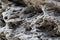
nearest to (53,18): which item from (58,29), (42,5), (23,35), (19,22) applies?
(58,29)

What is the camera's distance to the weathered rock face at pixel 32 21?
1.10 m

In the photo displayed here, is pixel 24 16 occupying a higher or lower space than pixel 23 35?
higher

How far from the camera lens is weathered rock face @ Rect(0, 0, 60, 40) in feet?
3.60

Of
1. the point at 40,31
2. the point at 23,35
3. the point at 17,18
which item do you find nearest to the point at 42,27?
the point at 40,31

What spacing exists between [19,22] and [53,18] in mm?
407

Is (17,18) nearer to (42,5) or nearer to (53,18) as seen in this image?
(42,5)

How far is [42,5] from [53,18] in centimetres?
19

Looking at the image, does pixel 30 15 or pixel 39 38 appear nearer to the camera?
pixel 39 38

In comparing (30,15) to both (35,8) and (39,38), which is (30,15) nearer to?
(35,8)

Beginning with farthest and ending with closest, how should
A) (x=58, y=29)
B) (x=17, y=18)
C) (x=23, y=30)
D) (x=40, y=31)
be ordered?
(x=17, y=18) → (x=23, y=30) → (x=40, y=31) → (x=58, y=29)

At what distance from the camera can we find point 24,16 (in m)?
1.38

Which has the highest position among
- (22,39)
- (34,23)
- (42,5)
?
(42,5)

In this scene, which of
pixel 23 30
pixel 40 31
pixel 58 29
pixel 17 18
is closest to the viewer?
pixel 58 29

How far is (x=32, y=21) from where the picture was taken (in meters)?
1.26
